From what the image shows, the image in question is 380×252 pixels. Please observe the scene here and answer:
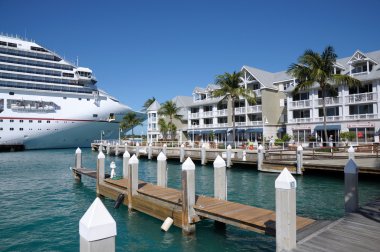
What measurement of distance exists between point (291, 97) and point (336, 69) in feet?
23.6

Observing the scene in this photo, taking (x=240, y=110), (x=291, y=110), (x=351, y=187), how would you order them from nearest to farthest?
(x=351, y=187), (x=291, y=110), (x=240, y=110)

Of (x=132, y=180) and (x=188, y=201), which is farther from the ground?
(x=132, y=180)

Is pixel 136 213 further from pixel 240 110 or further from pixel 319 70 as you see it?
pixel 240 110

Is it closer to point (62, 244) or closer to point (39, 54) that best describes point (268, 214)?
point (62, 244)

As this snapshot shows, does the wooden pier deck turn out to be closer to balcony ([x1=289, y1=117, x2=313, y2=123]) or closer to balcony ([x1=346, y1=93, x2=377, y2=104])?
balcony ([x1=346, y1=93, x2=377, y2=104])

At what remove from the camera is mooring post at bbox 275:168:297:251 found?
22.2ft

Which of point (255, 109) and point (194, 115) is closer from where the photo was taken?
point (255, 109)

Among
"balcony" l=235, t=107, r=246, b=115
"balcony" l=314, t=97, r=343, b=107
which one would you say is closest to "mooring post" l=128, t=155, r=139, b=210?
"balcony" l=314, t=97, r=343, b=107

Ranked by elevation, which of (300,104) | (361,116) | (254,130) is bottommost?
(254,130)

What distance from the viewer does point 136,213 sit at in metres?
13.9

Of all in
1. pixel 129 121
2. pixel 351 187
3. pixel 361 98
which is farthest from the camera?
pixel 129 121

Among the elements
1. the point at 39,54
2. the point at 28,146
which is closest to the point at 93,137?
the point at 28,146

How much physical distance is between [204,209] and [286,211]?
427 centimetres

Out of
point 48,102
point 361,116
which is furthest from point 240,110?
point 48,102
